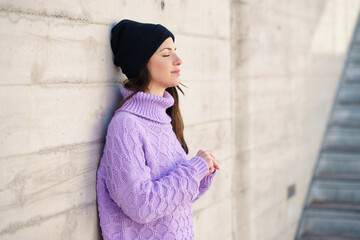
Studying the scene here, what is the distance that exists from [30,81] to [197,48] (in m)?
1.28

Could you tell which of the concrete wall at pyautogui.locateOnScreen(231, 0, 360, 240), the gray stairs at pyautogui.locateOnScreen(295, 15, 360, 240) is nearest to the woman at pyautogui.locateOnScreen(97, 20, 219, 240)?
the concrete wall at pyautogui.locateOnScreen(231, 0, 360, 240)

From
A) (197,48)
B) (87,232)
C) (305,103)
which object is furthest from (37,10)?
(305,103)

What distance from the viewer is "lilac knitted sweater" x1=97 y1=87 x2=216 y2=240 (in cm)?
Answer: 185

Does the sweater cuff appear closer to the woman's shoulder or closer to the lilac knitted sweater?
the lilac knitted sweater

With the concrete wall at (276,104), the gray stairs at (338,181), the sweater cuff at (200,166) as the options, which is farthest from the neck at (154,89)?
the gray stairs at (338,181)

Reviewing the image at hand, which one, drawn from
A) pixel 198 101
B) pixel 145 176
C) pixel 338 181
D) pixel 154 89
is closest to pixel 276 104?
pixel 338 181

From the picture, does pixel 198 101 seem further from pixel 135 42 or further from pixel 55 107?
pixel 55 107

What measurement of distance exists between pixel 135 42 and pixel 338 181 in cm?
339

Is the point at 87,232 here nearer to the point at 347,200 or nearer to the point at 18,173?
the point at 18,173

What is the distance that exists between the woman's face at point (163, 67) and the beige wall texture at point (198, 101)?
0.17 meters

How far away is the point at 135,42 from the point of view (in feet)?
6.61

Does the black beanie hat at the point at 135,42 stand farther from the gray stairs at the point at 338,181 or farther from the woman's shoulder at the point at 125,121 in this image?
the gray stairs at the point at 338,181

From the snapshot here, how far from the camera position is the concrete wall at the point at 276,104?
3539mm

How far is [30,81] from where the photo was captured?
5.55 feet
